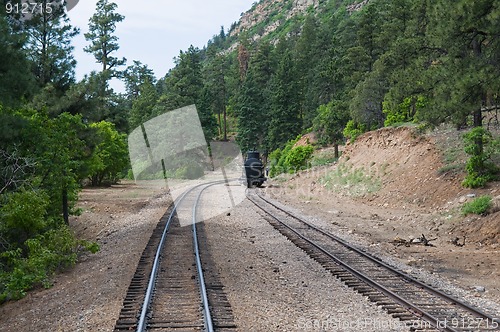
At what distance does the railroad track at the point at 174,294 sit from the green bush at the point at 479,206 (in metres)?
9.48

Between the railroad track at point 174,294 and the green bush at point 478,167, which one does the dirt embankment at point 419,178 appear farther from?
the railroad track at point 174,294

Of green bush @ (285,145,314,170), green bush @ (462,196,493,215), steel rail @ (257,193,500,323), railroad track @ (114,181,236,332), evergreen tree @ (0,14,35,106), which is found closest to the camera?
railroad track @ (114,181,236,332)

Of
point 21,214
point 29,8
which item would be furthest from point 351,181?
point 21,214

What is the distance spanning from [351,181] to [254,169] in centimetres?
941

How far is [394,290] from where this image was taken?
10.7 m

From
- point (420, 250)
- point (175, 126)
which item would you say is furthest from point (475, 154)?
point (175, 126)

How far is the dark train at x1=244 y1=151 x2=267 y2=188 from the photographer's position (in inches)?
1558

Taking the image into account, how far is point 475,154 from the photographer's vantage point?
2044cm

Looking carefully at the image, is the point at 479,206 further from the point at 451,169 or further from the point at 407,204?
the point at 407,204

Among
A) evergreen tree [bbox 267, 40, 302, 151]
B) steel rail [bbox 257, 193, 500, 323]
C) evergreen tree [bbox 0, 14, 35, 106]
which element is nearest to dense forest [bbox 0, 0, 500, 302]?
evergreen tree [bbox 0, 14, 35, 106]

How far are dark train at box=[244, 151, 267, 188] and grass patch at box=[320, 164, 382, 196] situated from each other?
5.02 metres

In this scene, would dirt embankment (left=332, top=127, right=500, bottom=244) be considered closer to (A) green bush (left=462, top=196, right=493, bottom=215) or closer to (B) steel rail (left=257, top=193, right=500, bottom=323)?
(A) green bush (left=462, top=196, right=493, bottom=215)

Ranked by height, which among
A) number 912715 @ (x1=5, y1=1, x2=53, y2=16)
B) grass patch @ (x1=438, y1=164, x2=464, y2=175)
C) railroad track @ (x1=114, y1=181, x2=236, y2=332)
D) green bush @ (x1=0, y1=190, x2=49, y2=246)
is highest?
number 912715 @ (x1=5, y1=1, x2=53, y2=16)

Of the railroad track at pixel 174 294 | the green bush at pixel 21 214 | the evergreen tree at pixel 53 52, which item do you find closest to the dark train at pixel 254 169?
the evergreen tree at pixel 53 52
